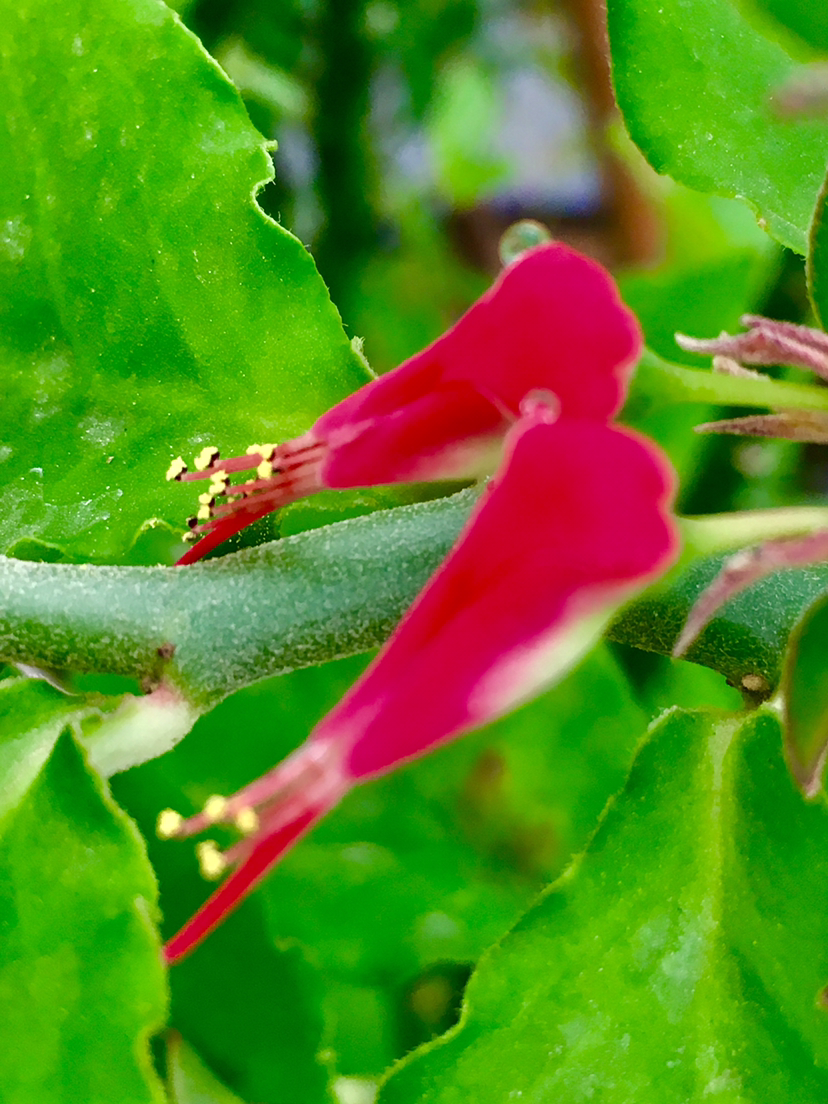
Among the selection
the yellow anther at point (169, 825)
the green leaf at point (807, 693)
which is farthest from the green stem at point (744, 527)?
the yellow anther at point (169, 825)

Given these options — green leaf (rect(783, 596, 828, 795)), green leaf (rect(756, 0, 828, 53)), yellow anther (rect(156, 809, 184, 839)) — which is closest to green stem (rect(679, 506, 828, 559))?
green leaf (rect(783, 596, 828, 795))

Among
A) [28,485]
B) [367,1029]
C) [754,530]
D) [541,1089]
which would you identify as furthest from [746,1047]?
[367,1029]

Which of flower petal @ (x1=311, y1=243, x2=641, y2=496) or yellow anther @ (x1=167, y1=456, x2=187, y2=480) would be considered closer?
flower petal @ (x1=311, y1=243, x2=641, y2=496)

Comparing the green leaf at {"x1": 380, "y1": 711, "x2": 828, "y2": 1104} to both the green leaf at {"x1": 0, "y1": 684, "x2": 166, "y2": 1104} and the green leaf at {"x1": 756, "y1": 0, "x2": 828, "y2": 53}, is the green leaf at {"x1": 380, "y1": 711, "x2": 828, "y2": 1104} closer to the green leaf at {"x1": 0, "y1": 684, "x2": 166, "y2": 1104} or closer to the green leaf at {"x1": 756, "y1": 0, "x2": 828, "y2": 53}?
the green leaf at {"x1": 0, "y1": 684, "x2": 166, "y2": 1104}

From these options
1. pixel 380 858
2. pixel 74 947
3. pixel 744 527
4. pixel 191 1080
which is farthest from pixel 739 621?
pixel 380 858

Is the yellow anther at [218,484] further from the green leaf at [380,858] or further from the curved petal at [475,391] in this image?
the green leaf at [380,858]

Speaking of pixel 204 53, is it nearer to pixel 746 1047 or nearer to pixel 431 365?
pixel 431 365
